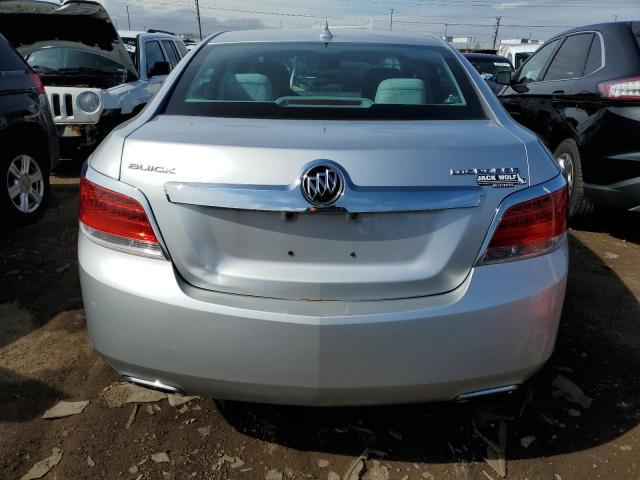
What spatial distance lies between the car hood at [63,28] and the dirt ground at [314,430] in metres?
4.70

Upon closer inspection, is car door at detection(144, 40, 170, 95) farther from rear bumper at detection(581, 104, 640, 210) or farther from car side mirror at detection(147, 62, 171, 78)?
rear bumper at detection(581, 104, 640, 210)

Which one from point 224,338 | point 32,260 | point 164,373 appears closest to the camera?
point 224,338

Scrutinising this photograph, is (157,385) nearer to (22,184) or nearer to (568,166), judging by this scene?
(22,184)

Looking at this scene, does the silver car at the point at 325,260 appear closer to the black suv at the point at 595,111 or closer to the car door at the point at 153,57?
the black suv at the point at 595,111

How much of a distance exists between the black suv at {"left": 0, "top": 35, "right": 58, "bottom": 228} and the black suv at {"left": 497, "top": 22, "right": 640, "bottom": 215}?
4.38 metres

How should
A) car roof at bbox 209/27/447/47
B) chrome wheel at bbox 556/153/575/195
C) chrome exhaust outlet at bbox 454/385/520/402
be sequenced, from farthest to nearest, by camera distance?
chrome wheel at bbox 556/153/575/195 < car roof at bbox 209/27/447/47 < chrome exhaust outlet at bbox 454/385/520/402

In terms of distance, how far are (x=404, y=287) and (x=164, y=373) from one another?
2.72 feet

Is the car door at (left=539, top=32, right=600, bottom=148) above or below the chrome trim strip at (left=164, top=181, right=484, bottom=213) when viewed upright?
below

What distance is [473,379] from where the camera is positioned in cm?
186

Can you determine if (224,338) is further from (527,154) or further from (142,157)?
(527,154)

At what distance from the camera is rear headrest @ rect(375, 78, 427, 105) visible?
2.39 meters

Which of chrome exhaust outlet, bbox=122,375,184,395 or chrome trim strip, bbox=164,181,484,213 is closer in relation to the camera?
chrome trim strip, bbox=164,181,484,213

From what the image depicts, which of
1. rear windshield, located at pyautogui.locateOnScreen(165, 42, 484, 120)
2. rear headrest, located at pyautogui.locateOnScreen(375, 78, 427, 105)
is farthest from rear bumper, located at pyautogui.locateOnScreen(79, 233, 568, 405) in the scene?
rear headrest, located at pyautogui.locateOnScreen(375, 78, 427, 105)

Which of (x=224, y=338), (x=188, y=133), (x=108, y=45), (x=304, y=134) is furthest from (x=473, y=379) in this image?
(x=108, y=45)
